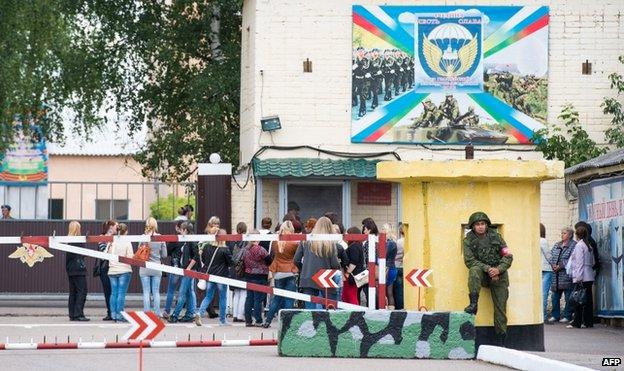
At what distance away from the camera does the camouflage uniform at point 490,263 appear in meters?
20.7

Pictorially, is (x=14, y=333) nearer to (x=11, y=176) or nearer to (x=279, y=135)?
(x=279, y=135)

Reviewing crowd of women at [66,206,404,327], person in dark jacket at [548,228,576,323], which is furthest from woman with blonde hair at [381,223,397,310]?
person in dark jacket at [548,228,576,323]

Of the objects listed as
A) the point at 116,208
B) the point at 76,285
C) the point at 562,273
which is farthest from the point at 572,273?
the point at 116,208

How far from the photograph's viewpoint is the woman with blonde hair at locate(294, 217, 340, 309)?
2411 cm

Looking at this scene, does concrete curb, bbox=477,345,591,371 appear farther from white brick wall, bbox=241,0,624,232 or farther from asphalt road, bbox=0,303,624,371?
white brick wall, bbox=241,0,624,232

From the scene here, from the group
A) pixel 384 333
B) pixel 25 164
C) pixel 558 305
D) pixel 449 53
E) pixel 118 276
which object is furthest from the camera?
pixel 25 164

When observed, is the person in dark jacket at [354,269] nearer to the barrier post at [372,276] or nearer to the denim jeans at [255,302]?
the denim jeans at [255,302]

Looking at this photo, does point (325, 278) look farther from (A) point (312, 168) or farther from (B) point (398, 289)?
(A) point (312, 168)

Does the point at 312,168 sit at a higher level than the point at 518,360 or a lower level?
higher

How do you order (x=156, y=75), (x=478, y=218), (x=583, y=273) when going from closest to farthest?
(x=478, y=218) < (x=583, y=273) < (x=156, y=75)

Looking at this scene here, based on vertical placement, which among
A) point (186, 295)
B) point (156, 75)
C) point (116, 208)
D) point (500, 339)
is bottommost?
point (500, 339)

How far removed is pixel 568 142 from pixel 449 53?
9.91ft

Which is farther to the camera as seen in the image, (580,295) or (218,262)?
(580,295)

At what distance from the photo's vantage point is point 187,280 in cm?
2877
